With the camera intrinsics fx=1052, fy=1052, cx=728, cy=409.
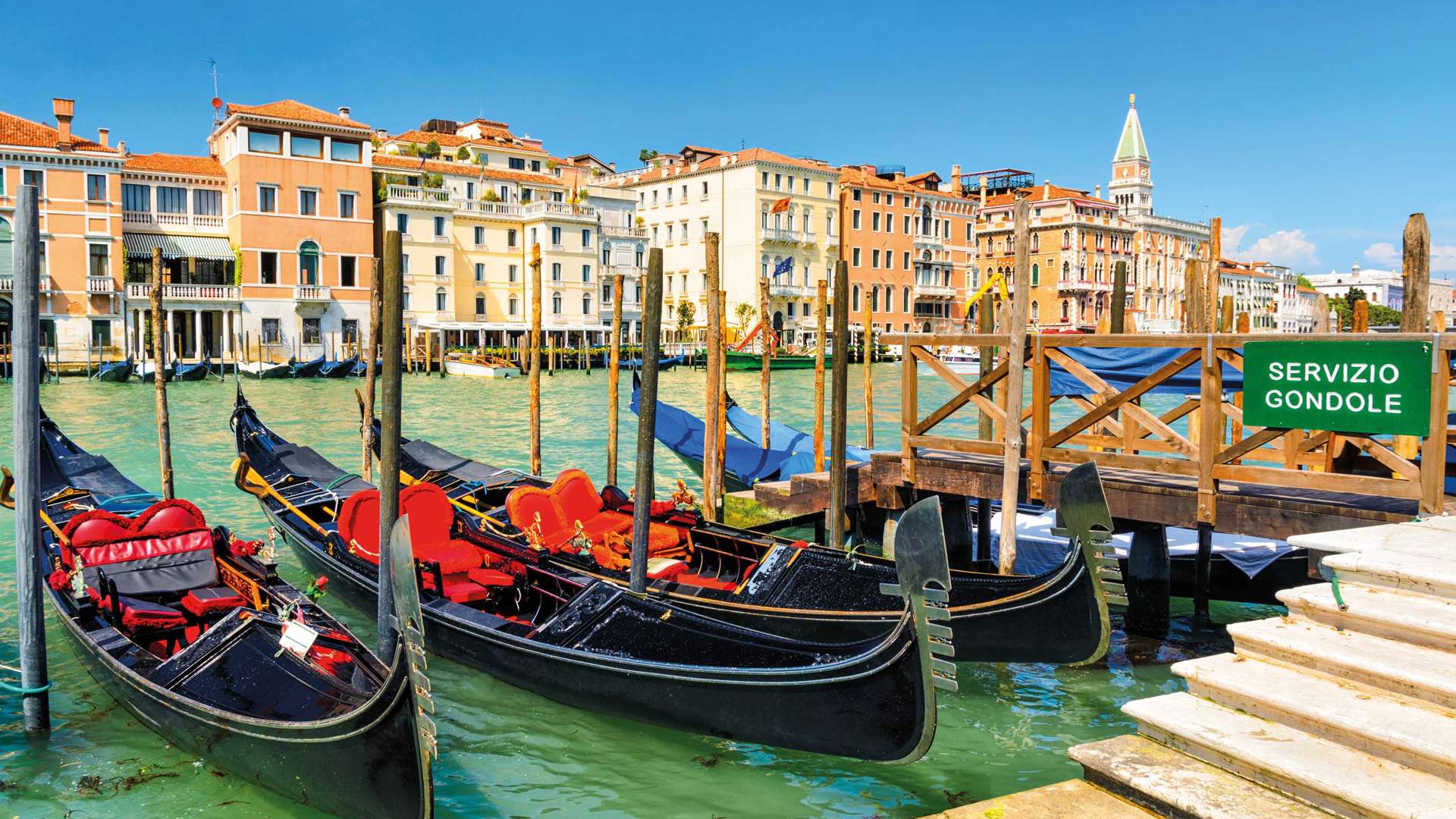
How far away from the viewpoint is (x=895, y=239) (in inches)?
1836

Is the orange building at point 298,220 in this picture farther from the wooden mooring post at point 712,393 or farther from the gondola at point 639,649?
the gondola at point 639,649

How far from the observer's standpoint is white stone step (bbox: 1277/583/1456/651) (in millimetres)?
3289

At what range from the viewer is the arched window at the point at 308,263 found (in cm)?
3192

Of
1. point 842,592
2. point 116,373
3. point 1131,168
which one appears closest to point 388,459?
point 842,592

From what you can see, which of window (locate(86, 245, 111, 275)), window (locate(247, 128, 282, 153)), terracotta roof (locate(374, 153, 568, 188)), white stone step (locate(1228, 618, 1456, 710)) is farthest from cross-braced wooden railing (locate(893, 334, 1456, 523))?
terracotta roof (locate(374, 153, 568, 188))

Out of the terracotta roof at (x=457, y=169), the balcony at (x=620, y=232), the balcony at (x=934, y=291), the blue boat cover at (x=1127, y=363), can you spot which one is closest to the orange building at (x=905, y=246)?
the balcony at (x=934, y=291)

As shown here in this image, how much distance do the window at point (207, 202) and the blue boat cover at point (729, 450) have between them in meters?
25.7

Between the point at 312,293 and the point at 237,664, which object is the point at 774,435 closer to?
the point at 237,664

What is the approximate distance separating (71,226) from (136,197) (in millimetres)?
2192

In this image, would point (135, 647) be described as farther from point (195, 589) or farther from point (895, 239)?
point (895, 239)

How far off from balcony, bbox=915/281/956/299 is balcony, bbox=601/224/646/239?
14458mm

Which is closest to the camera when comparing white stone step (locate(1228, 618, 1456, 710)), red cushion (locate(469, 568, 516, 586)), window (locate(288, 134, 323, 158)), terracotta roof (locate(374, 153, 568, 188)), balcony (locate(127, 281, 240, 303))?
white stone step (locate(1228, 618, 1456, 710))

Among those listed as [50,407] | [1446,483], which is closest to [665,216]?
[50,407]

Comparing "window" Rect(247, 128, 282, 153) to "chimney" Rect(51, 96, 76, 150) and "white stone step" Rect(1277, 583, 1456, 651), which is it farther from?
"white stone step" Rect(1277, 583, 1456, 651)
